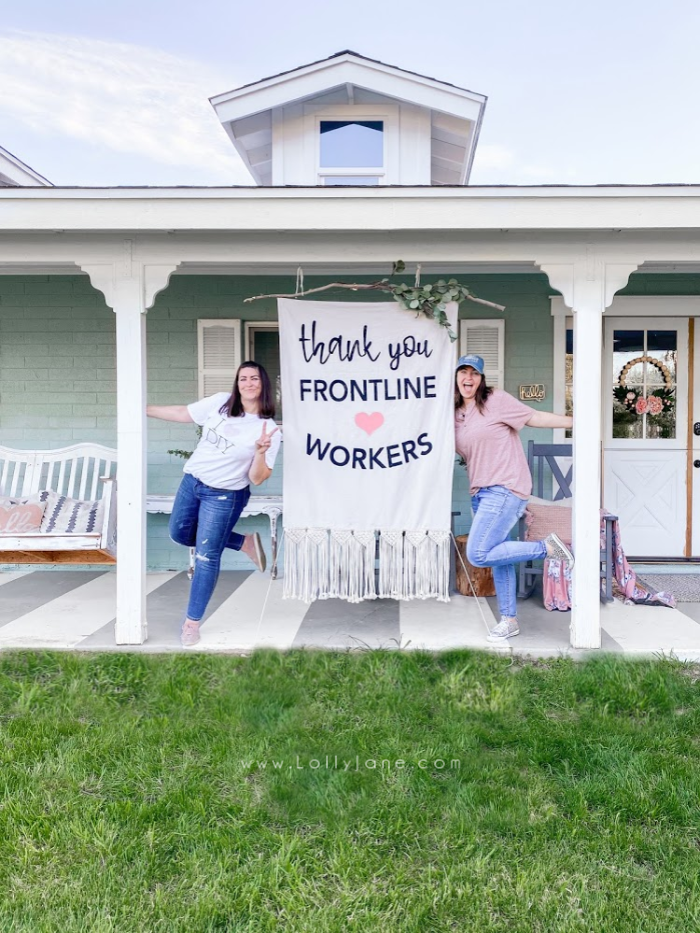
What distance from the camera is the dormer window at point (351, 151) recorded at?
7.21m

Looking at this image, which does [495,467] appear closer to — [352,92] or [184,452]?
[184,452]

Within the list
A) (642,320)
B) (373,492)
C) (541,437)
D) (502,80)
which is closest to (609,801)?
(373,492)

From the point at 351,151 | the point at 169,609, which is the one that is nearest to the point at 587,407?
the point at 169,609

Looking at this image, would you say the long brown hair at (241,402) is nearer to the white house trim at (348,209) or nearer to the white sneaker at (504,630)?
the white house trim at (348,209)

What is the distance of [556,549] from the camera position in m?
4.92

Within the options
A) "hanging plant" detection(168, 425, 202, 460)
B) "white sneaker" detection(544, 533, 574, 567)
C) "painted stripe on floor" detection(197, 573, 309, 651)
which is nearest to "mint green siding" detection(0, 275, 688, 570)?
"hanging plant" detection(168, 425, 202, 460)

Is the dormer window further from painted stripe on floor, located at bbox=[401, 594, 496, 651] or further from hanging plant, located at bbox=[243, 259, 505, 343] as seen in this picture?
painted stripe on floor, located at bbox=[401, 594, 496, 651]

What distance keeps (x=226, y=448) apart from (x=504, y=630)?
6.51ft

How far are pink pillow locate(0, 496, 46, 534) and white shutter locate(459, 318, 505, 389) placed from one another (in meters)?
3.82

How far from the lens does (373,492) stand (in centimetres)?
424

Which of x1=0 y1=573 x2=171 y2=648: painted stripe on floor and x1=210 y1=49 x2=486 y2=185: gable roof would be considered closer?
x1=0 y1=573 x2=171 y2=648: painted stripe on floor

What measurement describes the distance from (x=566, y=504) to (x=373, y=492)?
6.57 ft

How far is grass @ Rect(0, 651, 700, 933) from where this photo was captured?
6.75 ft

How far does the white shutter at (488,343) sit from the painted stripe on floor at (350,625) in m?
2.31
